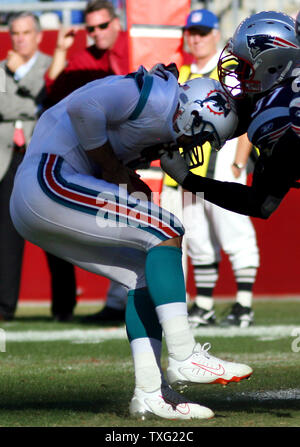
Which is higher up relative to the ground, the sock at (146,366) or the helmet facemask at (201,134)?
the helmet facemask at (201,134)

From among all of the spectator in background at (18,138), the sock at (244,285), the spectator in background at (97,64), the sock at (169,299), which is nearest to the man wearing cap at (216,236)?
the sock at (244,285)

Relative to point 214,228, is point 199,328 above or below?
below

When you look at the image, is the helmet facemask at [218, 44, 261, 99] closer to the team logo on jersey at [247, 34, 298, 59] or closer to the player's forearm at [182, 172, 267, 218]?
the team logo on jersey at [247, 34, 298, 59]

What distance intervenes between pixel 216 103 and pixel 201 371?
964 millimetres

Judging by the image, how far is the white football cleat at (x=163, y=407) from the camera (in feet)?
10.9

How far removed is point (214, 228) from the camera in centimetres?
641

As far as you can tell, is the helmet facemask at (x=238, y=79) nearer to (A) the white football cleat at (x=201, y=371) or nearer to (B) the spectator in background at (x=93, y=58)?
(A) the white football cleat at (x=201, y=371)

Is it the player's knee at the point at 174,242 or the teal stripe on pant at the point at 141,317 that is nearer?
the player's knee at the point at 174,242

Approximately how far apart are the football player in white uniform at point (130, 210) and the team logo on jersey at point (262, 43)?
0.22 m

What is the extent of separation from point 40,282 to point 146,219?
513 centimetres

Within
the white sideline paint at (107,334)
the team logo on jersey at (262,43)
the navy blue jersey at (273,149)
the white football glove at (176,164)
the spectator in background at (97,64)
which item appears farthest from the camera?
the spectator in background at (97,64)

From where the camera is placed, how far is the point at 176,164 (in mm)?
3500
